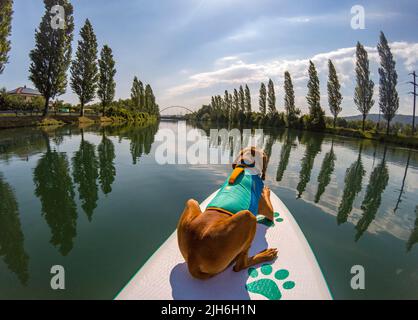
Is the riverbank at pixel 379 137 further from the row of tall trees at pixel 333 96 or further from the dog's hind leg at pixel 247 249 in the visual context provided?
the dog's hind leg at pixel 247 249

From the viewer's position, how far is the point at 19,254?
4066mm

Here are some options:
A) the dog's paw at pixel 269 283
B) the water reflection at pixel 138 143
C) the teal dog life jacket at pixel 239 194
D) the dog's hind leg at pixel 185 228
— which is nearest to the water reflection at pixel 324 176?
the teal dog life jacket at pixel 239 194

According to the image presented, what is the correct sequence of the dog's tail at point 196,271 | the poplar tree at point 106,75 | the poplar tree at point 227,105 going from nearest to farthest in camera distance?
1. the dog's tail at point 196,271
2. the poplar tree at point 106,75
3. the poplar tree at point 227,105

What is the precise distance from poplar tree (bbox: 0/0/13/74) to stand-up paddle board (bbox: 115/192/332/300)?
101 feet

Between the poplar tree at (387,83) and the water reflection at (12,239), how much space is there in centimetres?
4550

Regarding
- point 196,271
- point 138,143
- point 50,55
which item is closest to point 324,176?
point 196,271

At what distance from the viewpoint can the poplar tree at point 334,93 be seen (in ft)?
152

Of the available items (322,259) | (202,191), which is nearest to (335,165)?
(202,191)

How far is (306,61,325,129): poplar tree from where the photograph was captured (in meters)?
47.5

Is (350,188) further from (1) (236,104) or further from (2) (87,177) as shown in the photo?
(1) (236,104)

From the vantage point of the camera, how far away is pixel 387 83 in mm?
36781

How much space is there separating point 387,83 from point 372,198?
39.1 m
